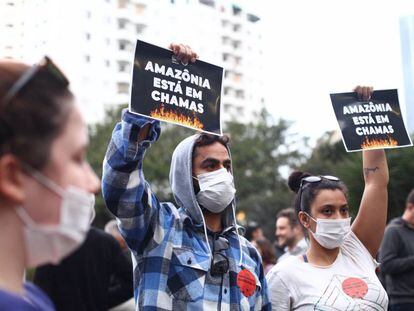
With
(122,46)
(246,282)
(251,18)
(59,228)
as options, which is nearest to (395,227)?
(246,282)

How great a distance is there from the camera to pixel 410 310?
6109 mm

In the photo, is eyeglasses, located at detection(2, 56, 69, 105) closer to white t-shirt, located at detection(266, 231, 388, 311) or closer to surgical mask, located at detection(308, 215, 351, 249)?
white t-shirt, located at detection(266, 231, 388, 311)

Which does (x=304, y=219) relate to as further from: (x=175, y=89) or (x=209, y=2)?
(x=209, y=2)

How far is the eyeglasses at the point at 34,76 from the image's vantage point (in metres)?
1.44

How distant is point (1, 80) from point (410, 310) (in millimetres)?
5418

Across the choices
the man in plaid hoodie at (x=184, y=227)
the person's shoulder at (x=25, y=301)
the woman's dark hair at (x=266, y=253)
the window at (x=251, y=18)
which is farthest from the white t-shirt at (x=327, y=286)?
the window at (x=251, y=18)

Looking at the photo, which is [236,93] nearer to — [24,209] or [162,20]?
[162,20]

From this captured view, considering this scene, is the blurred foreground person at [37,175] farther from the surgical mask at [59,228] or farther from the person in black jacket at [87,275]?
the person in black jacket at [87,275]

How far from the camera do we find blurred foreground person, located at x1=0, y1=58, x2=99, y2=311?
142cm

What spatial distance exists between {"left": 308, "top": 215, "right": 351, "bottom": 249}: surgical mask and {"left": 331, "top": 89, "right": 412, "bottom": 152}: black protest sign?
496 mm

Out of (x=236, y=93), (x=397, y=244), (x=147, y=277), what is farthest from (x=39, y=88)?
(x=236, y=93)

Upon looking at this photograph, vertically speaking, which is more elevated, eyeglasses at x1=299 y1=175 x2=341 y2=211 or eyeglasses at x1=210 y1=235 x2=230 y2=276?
eyeglasses at x1=299 y1=175 x2=341 y2=211

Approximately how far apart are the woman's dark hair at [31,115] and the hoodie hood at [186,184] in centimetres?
177

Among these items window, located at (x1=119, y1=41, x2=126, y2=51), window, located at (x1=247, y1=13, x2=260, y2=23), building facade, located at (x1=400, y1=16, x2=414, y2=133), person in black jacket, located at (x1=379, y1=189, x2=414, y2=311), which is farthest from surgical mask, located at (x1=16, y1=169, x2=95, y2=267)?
window, located at (x1=247, y1=13, x2=260, y2=23)
